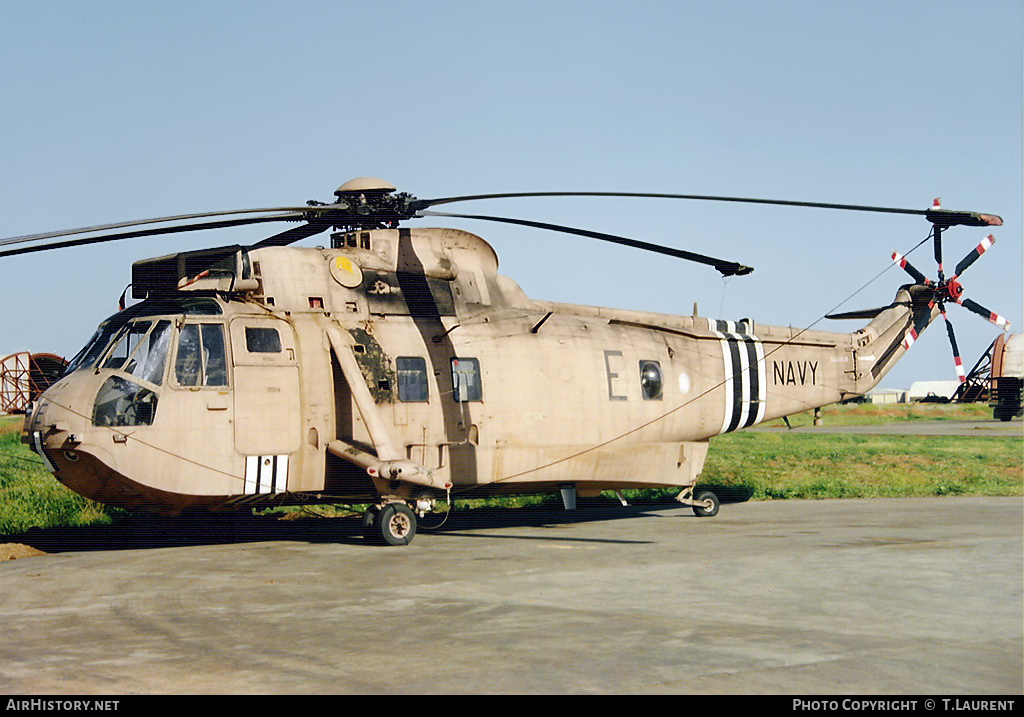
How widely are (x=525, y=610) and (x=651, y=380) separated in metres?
8.61

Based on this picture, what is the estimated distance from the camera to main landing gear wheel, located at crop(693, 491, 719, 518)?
18922 mm

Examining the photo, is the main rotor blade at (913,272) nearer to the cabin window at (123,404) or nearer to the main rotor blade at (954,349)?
the main rotor blade at (954,349)

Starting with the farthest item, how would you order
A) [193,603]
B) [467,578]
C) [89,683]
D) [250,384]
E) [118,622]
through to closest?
[250,384] < [467,578] < [193,603] < [118,622] < [89,683]

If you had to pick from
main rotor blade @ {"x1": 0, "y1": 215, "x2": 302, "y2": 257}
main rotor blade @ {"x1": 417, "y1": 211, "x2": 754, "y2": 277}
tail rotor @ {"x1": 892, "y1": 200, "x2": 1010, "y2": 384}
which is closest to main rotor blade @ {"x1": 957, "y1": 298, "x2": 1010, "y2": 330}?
tail rotor @ {"x1": 892, "y1": 200, "x2": 1010, "y2": 384}

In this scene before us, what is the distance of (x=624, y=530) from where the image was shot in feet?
55.1

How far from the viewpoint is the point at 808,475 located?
25.9 m

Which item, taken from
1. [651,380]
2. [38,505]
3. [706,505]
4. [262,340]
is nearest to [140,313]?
[262,340]

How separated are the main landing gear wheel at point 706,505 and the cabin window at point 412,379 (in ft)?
20.8

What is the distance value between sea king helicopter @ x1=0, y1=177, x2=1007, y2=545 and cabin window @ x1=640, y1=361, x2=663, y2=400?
0.10 ft

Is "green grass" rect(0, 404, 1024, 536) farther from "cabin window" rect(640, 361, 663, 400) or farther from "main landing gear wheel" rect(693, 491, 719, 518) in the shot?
"cabin window" rect(640, 361, 663, 400)

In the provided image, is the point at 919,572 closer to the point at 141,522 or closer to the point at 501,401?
the point at 501,401

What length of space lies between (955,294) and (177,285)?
1575 cm

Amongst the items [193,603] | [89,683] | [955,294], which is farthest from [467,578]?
[955,294]

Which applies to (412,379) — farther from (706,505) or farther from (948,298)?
(948,298)
